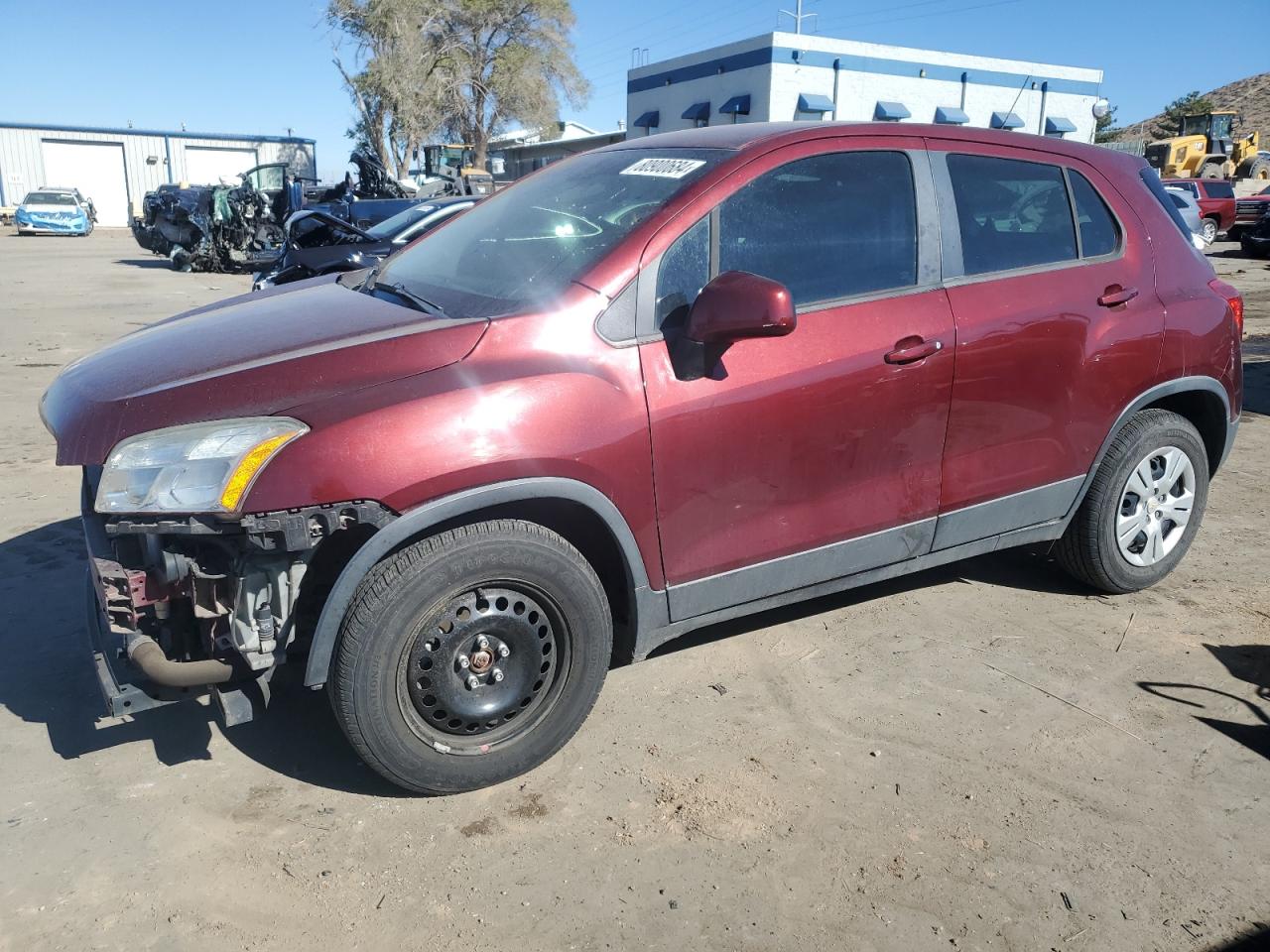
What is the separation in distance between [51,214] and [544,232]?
39.8 meters

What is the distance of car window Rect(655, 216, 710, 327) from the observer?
288cm

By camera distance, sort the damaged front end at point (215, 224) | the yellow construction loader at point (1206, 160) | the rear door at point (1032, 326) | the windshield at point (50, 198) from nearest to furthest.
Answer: the rear door at point (1032, 326) < the damaged front end at point (215, 224) < the yellow construction loader at point (1206, 160) < the windshield at point (50, 198)

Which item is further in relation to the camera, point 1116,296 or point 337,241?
point 337,241

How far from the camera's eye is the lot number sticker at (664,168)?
3.13 m

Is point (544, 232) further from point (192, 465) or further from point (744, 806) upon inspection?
point (744, 806)

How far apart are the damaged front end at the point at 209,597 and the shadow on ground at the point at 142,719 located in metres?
0.22

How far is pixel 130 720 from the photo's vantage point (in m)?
3.15

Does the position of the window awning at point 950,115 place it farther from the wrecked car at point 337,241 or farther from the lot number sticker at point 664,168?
the lot number sticker at point 664,168

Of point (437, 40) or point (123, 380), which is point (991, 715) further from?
point (437, 40)

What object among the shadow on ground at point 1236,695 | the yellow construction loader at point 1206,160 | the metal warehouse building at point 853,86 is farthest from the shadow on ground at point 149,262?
the yellow construction loader at point 1206,160

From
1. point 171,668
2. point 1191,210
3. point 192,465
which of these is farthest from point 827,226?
point 1191,210

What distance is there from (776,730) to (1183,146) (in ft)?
131

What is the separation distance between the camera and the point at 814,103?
30.2 m

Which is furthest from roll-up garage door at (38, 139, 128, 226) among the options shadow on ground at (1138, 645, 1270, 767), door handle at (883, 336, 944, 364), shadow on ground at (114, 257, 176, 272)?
shadow on ground at (1138, 645, 1270, 767)
